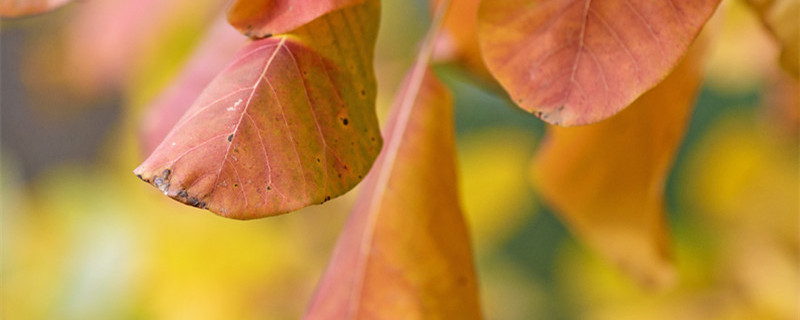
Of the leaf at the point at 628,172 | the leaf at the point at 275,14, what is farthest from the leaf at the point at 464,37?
the leaf at the point at 275,14

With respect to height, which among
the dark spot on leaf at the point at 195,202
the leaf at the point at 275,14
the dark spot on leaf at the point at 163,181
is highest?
the leaf at the point at 275,14

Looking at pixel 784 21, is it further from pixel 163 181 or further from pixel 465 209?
pixel 465 209

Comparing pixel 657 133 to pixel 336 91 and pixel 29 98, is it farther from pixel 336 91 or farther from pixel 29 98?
pixel 29 98

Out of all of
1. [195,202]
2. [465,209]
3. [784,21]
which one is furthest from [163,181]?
[465,209]

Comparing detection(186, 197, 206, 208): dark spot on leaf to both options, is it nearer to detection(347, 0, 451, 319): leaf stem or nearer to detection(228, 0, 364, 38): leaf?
detection(228, 0, 364, 38): leaf

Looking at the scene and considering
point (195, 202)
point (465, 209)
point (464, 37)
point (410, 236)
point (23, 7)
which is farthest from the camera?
point (465, 209)

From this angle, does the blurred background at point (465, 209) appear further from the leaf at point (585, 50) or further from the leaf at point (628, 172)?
the leaf at point (585, 50)

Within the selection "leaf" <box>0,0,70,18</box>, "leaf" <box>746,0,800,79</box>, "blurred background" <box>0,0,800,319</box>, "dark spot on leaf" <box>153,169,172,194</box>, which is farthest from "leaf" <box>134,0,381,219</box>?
"blurred background" <box>0,0,800,319</box>
